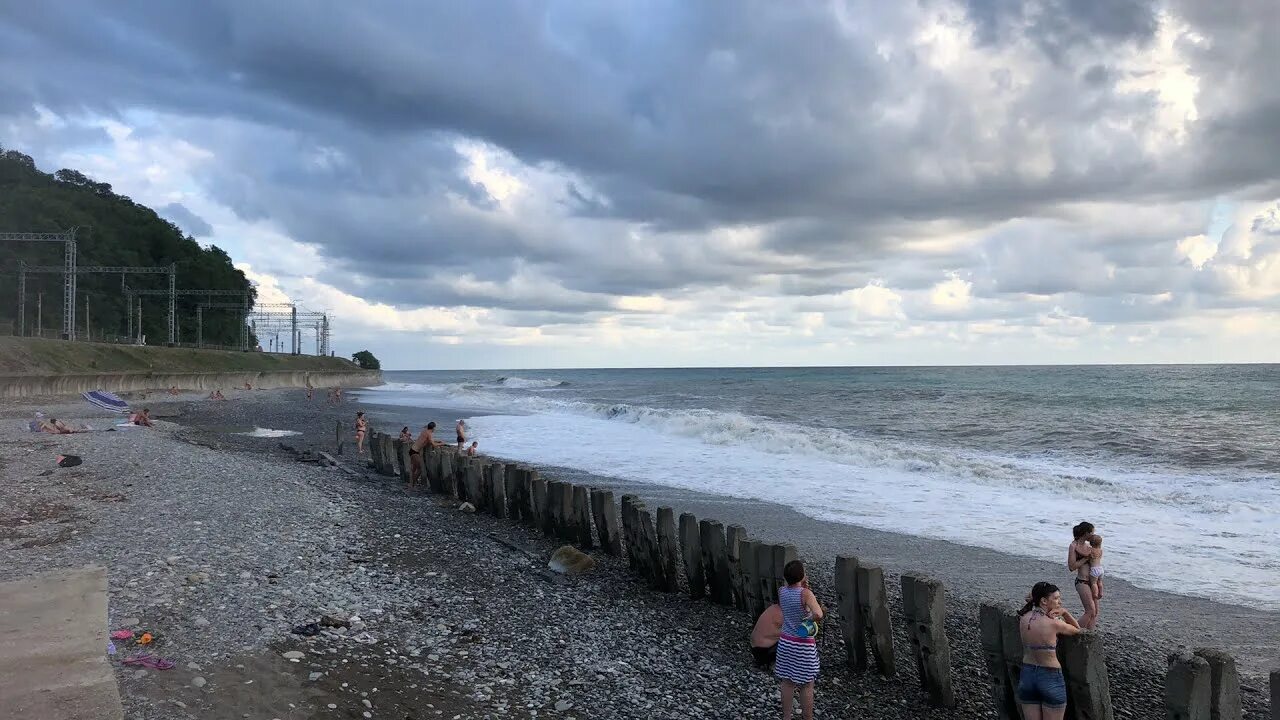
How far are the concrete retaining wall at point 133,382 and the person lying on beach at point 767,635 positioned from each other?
3731 cm

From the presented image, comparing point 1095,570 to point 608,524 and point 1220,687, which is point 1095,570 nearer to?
point 1220,687

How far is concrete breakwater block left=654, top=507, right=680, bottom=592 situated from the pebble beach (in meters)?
0.24

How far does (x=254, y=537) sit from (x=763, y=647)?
7.09 meters

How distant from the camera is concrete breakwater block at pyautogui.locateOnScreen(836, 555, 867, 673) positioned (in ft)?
23.6

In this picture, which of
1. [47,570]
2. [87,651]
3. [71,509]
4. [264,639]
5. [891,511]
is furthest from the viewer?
[891,511]

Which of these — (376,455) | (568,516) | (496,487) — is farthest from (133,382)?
(568,516)

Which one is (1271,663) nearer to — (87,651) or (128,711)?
(128,711)

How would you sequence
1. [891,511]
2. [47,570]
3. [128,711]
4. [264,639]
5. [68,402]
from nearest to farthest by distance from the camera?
[128,711], [264,639], [47,570], [891,511], [68,402]

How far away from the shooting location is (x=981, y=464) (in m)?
21.2

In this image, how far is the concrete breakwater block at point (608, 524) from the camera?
11.1 meters

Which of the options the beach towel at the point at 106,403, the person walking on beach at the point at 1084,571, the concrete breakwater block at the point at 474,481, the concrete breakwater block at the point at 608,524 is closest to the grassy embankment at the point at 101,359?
the beach towel at the point at 106,403

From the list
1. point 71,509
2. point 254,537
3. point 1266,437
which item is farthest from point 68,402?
point 1266,437

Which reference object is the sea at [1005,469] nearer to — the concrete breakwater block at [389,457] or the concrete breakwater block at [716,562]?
the concrete breakwater block at [389,457]

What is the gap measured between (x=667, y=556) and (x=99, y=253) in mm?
94988
